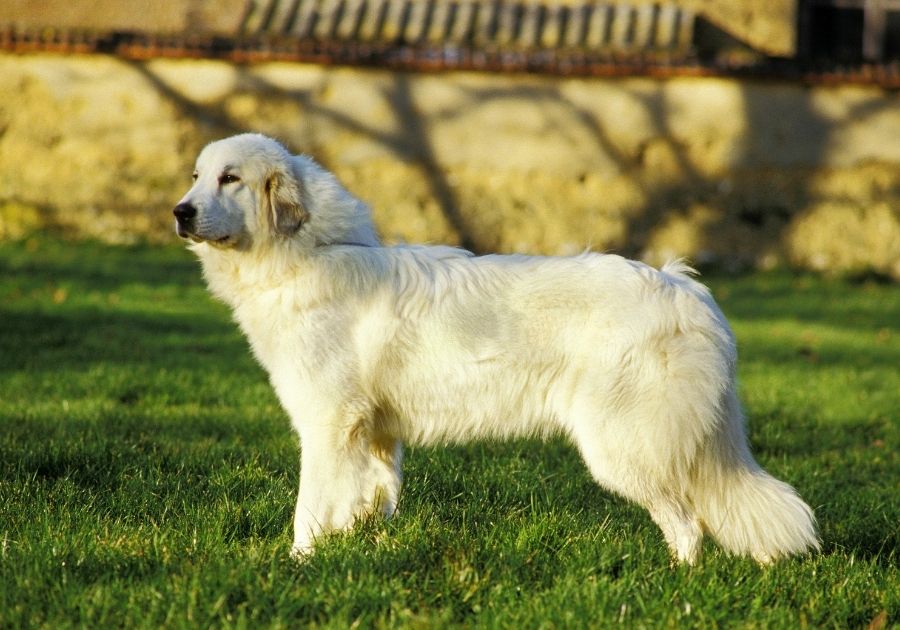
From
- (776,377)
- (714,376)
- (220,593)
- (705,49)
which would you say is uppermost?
(705,49)

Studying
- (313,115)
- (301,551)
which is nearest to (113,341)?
(301,551)

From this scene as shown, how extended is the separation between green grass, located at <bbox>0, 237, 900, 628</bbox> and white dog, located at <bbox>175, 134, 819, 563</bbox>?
0.21 m

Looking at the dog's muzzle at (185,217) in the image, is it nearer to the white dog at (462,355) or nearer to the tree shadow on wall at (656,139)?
the white dog at (462,355)

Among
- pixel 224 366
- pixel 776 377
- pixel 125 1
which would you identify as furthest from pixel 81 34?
pixel 776 377

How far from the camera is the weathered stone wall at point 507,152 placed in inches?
544

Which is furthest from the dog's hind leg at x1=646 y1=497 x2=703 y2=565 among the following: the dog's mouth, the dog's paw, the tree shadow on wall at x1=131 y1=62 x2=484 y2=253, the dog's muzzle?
the tree shadow on wall at x1=131 y1=62 x2=484 y2=253

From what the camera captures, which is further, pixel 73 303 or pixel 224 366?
pixel 73 303

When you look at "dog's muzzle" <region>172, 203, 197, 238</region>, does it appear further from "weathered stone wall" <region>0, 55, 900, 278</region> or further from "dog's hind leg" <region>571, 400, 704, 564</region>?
"weathered stone wall" <region>0, 55, 900, 278</region>

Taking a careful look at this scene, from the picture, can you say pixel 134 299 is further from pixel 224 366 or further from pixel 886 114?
pixel 886 114

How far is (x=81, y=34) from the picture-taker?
13742mm

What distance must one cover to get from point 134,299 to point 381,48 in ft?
15.3

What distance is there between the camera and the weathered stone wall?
13820 mm

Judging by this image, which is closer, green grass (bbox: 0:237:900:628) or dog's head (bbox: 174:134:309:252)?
green grass (bbox: 0:237:900:628)

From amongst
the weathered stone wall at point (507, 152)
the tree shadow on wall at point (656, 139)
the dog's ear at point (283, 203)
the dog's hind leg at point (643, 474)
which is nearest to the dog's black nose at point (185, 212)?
the dog's ear at point (283, 203)
